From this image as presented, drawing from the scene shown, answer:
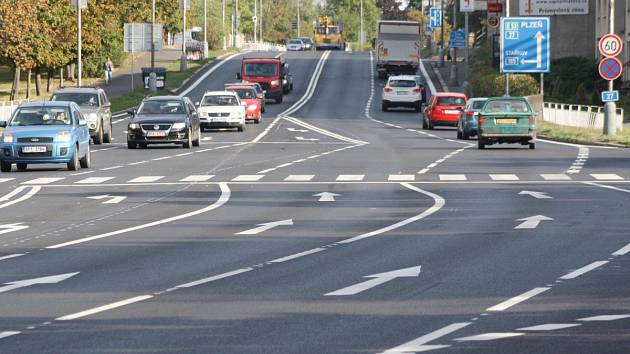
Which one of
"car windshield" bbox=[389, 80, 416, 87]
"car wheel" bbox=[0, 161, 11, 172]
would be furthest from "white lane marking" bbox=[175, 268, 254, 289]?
"car windshield" bbox=[389, 80, 416, 87]

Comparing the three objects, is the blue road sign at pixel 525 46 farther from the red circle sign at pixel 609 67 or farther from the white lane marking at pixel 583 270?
the white lane marking at pixel 583 270

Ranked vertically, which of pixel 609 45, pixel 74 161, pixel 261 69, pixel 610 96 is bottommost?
pixel 74 161

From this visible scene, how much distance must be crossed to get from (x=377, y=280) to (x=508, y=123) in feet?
98.8

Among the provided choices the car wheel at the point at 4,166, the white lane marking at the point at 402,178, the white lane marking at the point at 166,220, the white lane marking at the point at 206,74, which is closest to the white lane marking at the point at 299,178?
the white lane marking at the point at 402,178

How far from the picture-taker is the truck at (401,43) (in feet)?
321

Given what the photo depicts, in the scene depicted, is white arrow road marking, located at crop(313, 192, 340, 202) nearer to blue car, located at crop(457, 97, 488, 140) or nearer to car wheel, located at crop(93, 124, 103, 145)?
car wheel, located at crop(93, 124, 103, 145)

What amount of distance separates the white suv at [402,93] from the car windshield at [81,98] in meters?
33.0

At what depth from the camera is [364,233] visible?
64.8 ft

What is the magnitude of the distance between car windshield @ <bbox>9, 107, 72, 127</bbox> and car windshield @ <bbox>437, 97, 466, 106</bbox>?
2735 cm

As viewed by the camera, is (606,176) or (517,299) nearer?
(517,299)

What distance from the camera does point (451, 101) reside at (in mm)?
60750

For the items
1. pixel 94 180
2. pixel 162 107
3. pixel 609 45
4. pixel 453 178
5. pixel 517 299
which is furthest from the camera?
pixel 609 45

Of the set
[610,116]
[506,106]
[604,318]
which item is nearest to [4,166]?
[506,106]

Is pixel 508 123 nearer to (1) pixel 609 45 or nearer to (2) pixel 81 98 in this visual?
(1) pixel 609 45
